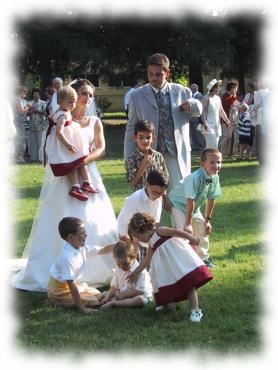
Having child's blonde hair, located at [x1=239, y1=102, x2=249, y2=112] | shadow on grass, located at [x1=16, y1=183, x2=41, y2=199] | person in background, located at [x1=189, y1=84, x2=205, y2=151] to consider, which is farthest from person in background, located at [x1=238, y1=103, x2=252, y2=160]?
shadow on grass, located at [x1=16, y1=183, x2=41, y2=199]

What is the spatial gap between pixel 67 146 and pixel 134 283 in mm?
1444

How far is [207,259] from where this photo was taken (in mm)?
7672

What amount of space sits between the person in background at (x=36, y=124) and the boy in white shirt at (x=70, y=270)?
13.5 metres

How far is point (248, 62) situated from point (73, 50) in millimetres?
14121

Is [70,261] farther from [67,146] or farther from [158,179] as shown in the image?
[67,146]

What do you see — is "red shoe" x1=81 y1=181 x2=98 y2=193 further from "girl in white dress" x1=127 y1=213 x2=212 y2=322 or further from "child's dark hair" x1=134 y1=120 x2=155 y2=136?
"girl in white dress" x1=127 y1=213 x2=212 y2=322

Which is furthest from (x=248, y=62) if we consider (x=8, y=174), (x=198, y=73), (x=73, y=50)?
(x=8, y=174)

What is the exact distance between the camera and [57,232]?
7.06 metres

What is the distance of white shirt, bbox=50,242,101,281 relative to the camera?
617 centimetres

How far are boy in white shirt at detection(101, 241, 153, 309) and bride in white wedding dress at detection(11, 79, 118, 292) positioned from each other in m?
0.61

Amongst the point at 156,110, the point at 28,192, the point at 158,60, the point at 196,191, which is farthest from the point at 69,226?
the point at 28,192

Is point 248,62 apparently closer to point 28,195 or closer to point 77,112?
point 28,195

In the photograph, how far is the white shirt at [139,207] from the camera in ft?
21.5

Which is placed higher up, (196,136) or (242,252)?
(242,252)
